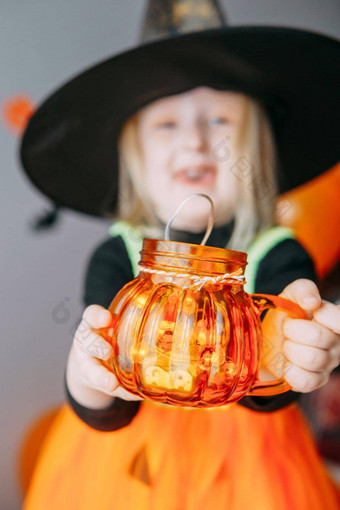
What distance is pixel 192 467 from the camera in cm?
52

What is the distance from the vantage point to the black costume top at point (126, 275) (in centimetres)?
51

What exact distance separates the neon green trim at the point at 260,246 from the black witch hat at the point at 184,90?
0.11m

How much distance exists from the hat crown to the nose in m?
0.12

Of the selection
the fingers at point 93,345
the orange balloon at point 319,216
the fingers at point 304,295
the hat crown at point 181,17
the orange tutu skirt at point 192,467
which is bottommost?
the orange tutu skirt at point 192,467

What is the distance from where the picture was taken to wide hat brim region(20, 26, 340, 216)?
1.79 feet

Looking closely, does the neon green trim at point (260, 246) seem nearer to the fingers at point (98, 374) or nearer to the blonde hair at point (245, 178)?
the blonde hair at point (245, 178)

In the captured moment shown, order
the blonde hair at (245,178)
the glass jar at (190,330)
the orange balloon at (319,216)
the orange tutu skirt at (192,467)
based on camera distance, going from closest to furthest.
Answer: the glass jar at (190,330) → the orange tutu skirt at (192,467) → the blonde hair at (245,178) → the orange balloon at (319,216)

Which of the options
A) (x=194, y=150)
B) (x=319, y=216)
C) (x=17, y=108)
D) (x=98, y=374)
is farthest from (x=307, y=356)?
(x=17, y=108)

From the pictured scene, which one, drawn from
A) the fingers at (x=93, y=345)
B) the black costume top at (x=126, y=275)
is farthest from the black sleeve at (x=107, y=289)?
the fingers at (x=93, y=345)

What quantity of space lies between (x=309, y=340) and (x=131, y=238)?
1.02 feet

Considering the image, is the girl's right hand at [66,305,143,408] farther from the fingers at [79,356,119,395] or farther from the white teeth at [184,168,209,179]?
the white teeth at [184,168,209,179]

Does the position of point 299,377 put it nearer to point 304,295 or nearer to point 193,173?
point 304,295

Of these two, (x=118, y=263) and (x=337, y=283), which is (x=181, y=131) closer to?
(x=118, y=263)

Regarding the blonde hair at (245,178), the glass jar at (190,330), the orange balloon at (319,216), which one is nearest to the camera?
the glass jar at (190,330)
